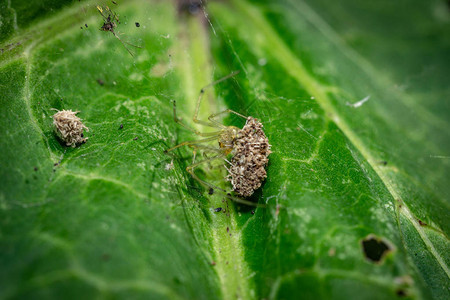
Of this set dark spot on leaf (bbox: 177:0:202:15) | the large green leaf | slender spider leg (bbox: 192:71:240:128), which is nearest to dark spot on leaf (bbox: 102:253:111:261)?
the large green leaf

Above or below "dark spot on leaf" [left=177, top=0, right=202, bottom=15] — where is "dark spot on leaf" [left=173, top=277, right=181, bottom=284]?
below

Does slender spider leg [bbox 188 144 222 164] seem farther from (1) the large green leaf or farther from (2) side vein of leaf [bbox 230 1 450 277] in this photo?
(2) side vein of leaf [bbox 230 1 450 277]

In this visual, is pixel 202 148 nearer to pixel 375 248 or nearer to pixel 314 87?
pixel 314 87

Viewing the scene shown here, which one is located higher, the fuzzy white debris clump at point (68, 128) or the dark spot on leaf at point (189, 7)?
the dark spot on leaf at point (189, 7)

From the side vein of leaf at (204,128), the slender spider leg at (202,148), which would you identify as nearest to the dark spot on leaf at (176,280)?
the side vein of leaf at (204,128)

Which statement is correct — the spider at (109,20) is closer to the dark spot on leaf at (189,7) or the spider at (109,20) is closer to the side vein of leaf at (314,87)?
the dark spot on leaf at (189,7)

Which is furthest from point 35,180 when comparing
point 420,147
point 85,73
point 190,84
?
point 420,147

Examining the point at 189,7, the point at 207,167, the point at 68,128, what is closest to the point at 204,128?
the point at 207,167
